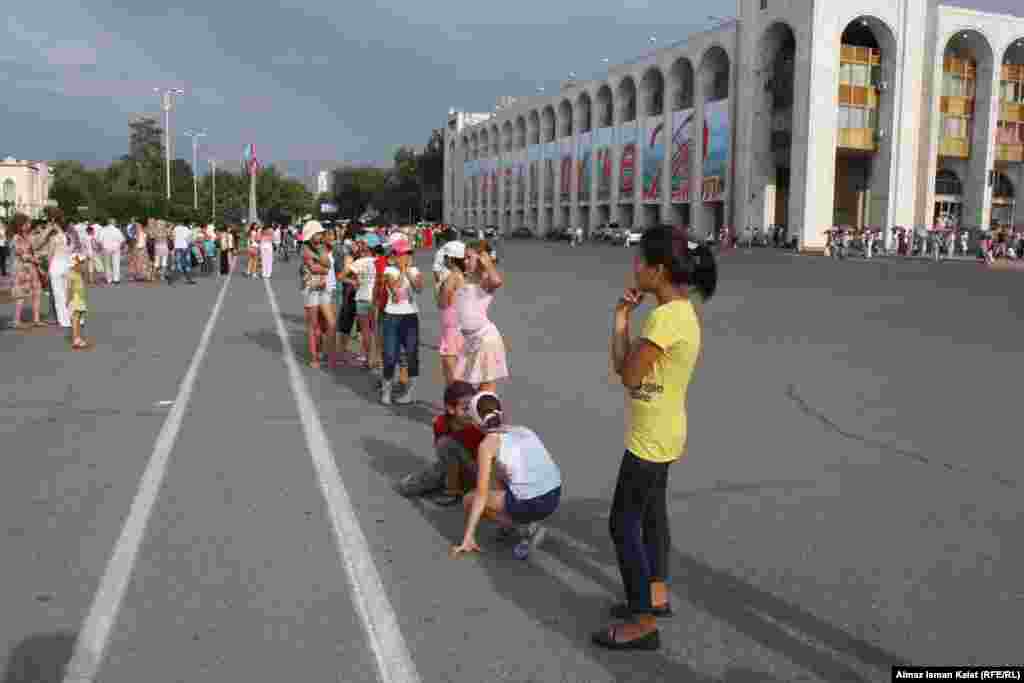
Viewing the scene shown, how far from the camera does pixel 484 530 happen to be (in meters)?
5.12

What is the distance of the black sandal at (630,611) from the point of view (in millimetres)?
3721

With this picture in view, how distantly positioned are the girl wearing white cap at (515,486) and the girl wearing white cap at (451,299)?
9.08 feet

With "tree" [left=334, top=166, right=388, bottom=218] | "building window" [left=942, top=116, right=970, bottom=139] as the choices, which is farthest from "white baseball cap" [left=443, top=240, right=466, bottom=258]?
"tree" [left=334, top=166, right=388, bottom=218]

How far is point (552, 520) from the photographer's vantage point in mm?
5270

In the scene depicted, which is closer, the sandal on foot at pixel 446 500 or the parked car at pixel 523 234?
the sandal on foot at pixel 446 500

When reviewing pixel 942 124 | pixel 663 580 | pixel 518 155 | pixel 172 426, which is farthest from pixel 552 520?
pixel 518 155

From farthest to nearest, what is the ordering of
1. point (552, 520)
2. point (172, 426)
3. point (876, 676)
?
1. point (172, 426)
2. point (552, 520)
3. point (876, 676)

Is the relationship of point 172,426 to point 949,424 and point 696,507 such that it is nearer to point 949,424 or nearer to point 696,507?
point 696,507

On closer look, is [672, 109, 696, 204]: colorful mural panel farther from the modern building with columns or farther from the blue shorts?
the blue shorts

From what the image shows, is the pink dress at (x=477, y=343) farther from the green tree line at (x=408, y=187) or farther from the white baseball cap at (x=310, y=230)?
the green tree line at (x=408, y=187)

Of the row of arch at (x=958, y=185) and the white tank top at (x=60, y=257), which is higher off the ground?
the row of arch at (x=958, y=185)

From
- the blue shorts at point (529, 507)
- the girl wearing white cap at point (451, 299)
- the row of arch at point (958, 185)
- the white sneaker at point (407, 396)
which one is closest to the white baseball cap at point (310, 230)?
the white sneaker at point (407, 396)

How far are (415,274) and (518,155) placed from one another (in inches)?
3567

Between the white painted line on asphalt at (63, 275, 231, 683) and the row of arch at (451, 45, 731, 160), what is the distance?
57.5m
